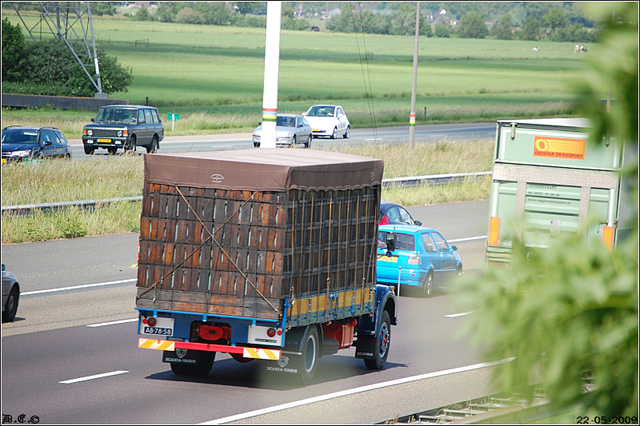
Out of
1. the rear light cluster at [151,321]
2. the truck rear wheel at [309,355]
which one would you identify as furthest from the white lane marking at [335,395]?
the rear light cluster at [151,321]

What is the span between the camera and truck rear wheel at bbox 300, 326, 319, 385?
1095cm

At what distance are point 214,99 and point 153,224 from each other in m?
72.2

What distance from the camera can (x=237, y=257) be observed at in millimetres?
10484

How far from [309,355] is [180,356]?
5.49ft

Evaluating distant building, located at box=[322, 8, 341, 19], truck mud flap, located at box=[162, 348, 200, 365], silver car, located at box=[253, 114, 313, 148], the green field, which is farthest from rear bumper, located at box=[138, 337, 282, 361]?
distant building, located at box=[322, 8, 341, 19]

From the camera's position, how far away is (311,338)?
11.2 metres

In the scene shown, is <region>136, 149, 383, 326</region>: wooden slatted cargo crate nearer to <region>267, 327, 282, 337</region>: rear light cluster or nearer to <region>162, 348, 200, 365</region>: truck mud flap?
<region>267, 327, 282, 337</region>: rear light cluster

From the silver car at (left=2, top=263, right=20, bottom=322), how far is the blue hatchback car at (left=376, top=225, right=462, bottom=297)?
24.5 ft

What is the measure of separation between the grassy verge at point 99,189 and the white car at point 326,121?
33.4 feet

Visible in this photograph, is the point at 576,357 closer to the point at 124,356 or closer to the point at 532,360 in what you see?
the point at 532,360

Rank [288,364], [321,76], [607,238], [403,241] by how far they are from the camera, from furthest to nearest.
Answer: [321,76], [403,241], [288,364], [607,238]

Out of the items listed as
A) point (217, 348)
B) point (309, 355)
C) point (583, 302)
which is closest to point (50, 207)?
point (309, 355)

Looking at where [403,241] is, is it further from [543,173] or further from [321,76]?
[321,76]

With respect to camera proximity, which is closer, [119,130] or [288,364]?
[288,364]
